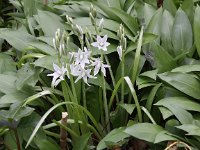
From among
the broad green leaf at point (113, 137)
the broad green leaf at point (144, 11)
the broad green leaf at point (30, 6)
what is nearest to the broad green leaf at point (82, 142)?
the broad green leaf at point (113, 137)

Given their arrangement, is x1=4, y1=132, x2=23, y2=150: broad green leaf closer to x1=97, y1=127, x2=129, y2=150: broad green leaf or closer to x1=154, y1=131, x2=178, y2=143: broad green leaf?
x1=97, y1=127, x2=129, y2=150: broad green leaf

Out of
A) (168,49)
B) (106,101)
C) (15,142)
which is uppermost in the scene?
(168,49)

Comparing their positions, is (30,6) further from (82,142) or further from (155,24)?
(82,142)

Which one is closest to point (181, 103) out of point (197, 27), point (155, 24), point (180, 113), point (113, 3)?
point (180, 113)

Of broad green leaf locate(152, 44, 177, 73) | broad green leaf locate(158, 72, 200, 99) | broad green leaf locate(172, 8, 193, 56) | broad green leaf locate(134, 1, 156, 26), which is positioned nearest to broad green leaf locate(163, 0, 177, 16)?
broad green leaf locate(134, 1, 156, 26)

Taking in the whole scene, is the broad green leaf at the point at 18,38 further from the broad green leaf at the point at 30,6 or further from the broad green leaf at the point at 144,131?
the broad green leaf at the point at 144,131

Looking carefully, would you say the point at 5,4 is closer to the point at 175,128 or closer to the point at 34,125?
the point at 34,125

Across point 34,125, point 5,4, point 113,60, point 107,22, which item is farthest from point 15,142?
Answer: point 5,4
